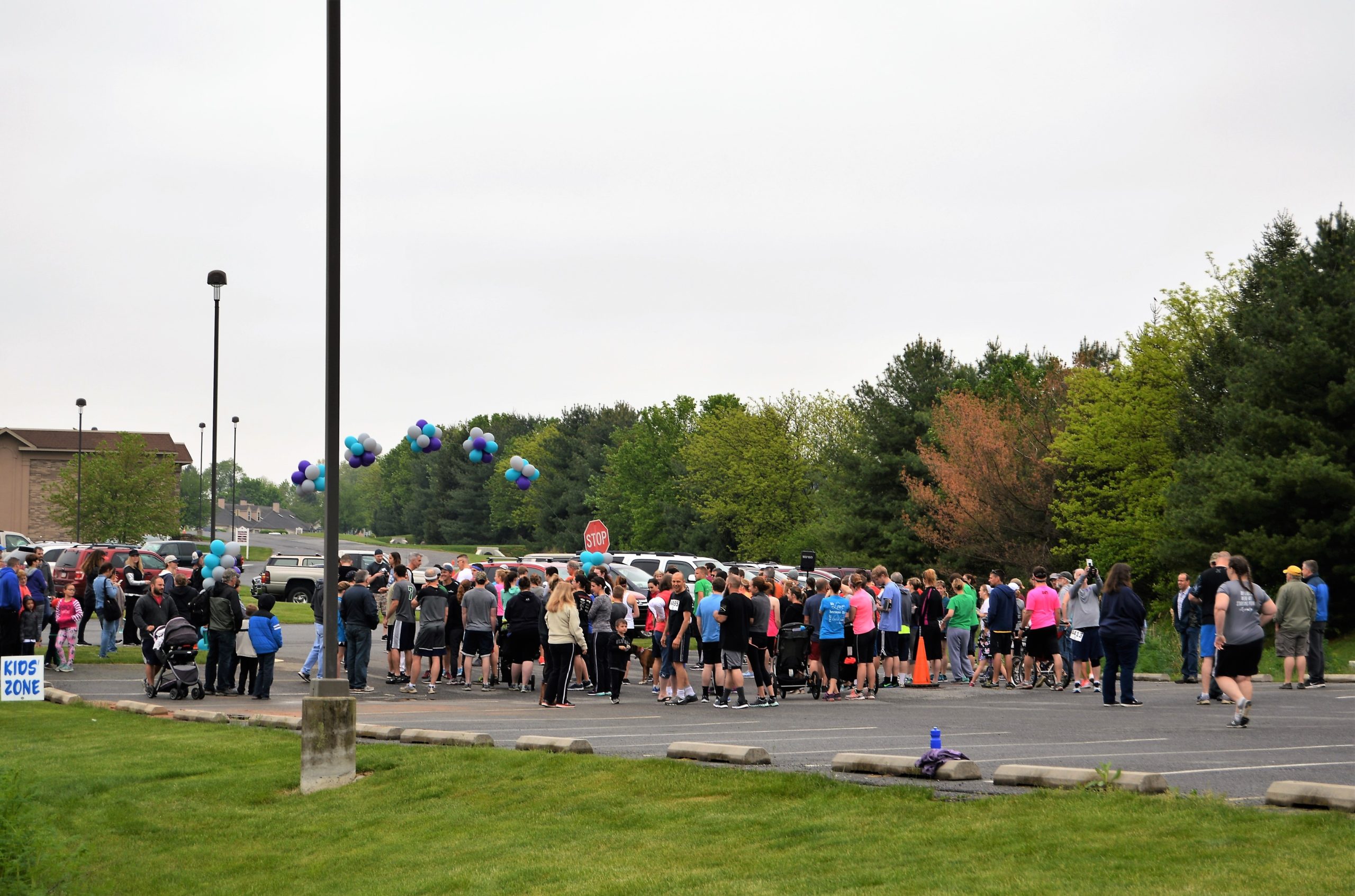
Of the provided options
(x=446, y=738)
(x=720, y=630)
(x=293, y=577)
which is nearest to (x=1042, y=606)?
(x=720, y=630)

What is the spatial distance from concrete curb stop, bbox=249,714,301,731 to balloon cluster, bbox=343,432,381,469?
13995mm

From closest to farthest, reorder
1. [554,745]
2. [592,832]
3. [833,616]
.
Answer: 1. [592,832]
2. [554,745]
3. [833,616]

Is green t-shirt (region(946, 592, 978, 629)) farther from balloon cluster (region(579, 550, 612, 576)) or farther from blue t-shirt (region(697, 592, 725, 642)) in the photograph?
balloon cluster (region(579, 550, 612, 576))

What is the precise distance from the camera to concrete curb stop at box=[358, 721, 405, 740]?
14.2m

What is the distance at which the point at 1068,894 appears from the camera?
663cm

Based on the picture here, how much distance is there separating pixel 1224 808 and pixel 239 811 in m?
8.07

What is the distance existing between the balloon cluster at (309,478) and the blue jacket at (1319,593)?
19.4 m

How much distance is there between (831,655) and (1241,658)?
6441 millimetres

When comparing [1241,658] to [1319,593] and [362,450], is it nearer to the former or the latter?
[1319,593]

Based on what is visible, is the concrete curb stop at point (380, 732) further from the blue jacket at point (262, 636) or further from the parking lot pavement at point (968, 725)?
the blue jacket at point (262, 636)

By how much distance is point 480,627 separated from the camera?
21141 mm

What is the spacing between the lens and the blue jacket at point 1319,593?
67.0 feet

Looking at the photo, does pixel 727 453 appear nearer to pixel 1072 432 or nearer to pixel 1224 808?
pixel 1072 432

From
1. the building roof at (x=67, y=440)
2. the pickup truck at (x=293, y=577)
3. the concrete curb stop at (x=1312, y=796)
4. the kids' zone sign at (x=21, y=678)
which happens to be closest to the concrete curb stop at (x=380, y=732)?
the kids' zone sign at (x=21, y=678)
